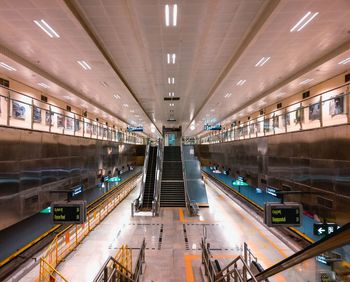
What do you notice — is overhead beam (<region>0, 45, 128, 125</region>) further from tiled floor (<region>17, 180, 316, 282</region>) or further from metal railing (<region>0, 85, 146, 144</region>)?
tiled floor (<region>17, 180, 316, 282</region>)

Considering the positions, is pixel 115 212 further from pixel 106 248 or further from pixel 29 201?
pixel 29 201

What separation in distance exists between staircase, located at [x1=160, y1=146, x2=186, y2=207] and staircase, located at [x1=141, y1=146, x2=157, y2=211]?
2.61ft

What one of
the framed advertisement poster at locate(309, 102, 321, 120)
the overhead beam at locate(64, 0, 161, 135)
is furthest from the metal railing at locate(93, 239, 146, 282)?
the framed advertisement poster at locate(309, 102, 321, 120)

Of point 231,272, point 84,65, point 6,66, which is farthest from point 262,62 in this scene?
point 6,66

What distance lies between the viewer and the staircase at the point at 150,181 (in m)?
15.8

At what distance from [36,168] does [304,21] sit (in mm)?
10058

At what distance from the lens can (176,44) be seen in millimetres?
9555

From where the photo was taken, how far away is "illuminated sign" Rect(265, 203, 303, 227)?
266 inches

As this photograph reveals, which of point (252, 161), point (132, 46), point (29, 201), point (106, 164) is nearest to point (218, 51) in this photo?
point (132, 46)

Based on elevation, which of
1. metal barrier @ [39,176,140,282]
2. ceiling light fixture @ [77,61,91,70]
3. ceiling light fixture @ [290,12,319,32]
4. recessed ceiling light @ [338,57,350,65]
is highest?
ceiling light fixture @ [290,12,319,32]

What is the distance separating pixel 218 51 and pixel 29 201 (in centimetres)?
937

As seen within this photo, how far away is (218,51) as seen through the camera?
10.4 meters

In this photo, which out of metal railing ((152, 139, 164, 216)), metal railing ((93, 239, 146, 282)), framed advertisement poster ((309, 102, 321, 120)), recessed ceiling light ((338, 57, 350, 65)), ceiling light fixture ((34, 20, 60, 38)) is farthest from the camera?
metal railing ((152, 139, 164, 216))

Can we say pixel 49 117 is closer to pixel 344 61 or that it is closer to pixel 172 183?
pixel 172 183
